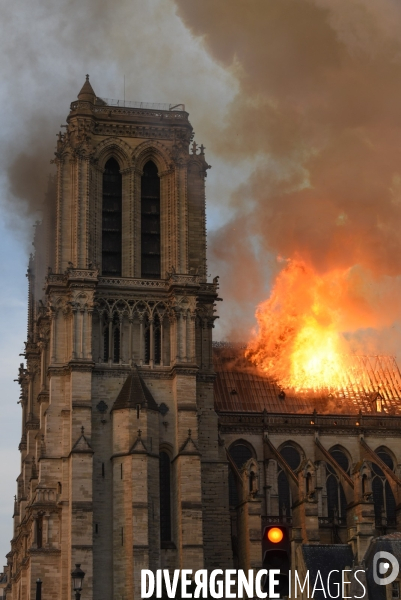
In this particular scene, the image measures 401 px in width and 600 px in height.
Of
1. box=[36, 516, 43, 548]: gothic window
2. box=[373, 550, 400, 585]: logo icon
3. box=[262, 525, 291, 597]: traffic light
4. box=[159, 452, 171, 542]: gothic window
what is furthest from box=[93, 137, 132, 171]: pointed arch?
box=[262, 525, 291, 597]: traffic light

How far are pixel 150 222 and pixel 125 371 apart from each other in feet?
37.5

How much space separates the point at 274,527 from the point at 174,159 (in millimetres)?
50283

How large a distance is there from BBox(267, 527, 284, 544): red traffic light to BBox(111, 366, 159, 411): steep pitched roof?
39912mm

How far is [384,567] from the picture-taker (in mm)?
62688

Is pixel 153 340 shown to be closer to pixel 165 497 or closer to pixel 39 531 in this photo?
pixel 165 497

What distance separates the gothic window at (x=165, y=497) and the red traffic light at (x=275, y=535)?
39959mm

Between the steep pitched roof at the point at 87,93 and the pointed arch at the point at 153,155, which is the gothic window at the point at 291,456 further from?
the steep pitched roof at the point at 87,93

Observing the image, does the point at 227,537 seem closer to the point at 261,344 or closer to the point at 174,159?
the point at 261,344

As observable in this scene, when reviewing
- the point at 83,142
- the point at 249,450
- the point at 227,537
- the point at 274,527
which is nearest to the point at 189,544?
the point at 227,537

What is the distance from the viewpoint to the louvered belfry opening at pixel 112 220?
74.2 metres

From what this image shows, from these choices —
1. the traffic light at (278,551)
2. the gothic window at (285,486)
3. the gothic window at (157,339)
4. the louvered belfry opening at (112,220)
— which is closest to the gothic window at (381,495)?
the gothic window at (285,486)

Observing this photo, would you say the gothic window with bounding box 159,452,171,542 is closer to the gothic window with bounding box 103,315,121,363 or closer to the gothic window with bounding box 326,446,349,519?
the gothic window with bounding box 103,315,121,363

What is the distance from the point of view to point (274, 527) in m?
27.5

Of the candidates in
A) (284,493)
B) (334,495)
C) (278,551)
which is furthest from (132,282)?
(278,551)
